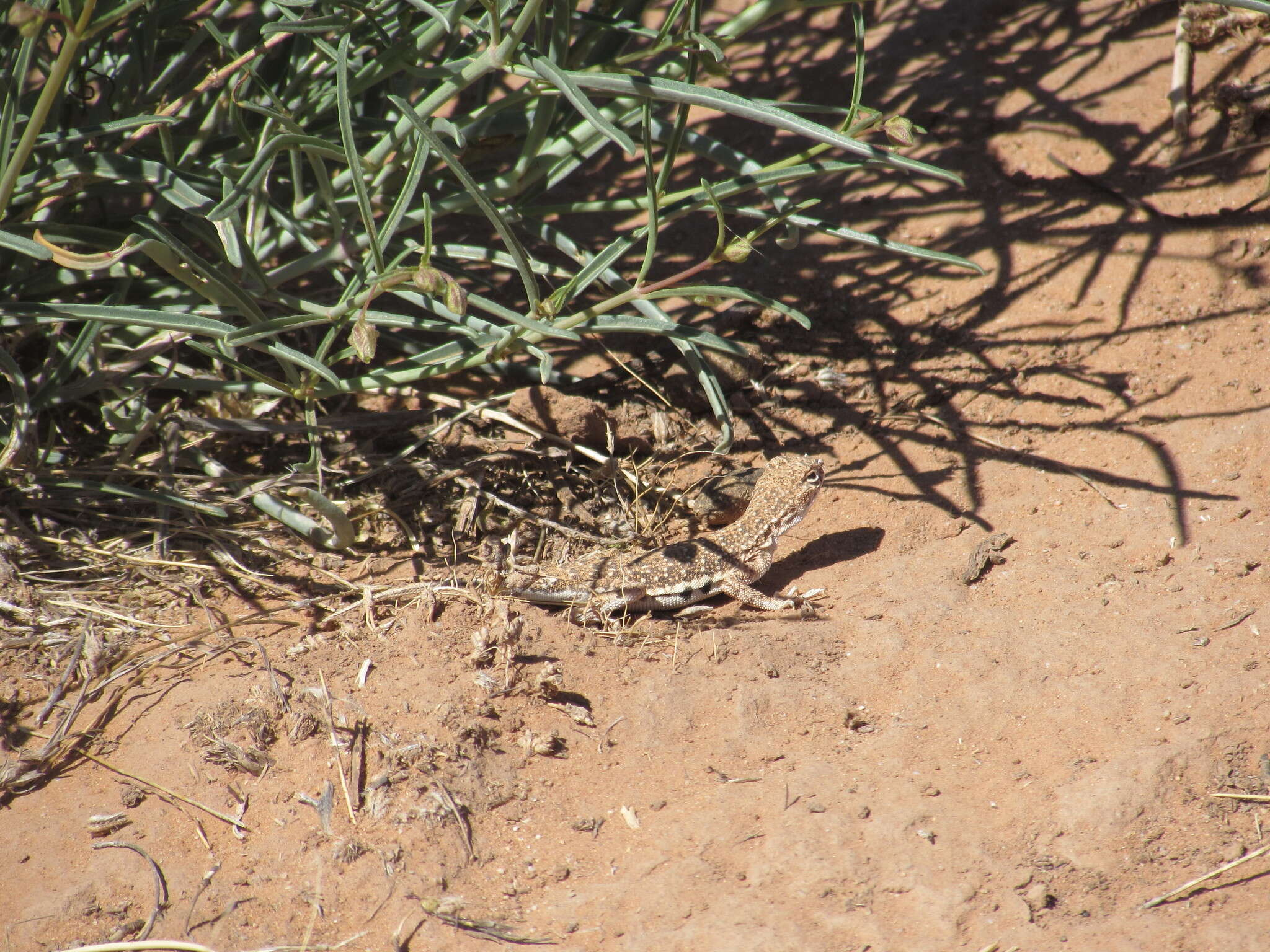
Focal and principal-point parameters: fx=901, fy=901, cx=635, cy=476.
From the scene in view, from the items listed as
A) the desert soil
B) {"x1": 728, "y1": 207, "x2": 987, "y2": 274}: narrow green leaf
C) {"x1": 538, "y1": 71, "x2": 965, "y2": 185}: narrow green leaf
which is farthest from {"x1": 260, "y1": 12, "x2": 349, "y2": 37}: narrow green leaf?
the desert soil

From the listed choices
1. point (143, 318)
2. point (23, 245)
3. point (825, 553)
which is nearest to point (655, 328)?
point (825, 553)

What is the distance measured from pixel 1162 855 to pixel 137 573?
132 inches

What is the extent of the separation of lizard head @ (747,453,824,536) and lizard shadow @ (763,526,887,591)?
0.70 feet

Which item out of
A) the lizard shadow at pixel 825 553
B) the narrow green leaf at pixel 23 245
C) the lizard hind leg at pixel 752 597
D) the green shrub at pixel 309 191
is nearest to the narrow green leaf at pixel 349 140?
the green shrub at pixel 309 191

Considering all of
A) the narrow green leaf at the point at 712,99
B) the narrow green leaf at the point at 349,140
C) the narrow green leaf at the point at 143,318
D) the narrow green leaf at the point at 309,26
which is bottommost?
the narrow green leaf at the point at 143,318

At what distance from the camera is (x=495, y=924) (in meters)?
2.26

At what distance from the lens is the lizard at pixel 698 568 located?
344cm

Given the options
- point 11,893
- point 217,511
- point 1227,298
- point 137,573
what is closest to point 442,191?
point 217,511

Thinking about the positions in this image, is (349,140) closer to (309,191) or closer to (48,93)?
(48,93)

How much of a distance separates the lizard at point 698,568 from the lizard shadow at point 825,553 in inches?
6.1

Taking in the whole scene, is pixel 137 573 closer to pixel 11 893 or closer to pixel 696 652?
pixel 11 893

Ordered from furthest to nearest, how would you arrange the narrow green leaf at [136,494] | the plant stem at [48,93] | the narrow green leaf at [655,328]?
the narrow green leaf at [136,494]
the narrow green leaf at [655,328]
the plant stem at [48,93]

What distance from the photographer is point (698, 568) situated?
3.69m

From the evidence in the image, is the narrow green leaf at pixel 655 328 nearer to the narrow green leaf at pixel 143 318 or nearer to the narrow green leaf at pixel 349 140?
the narrow green leaf at pixel 349 140
